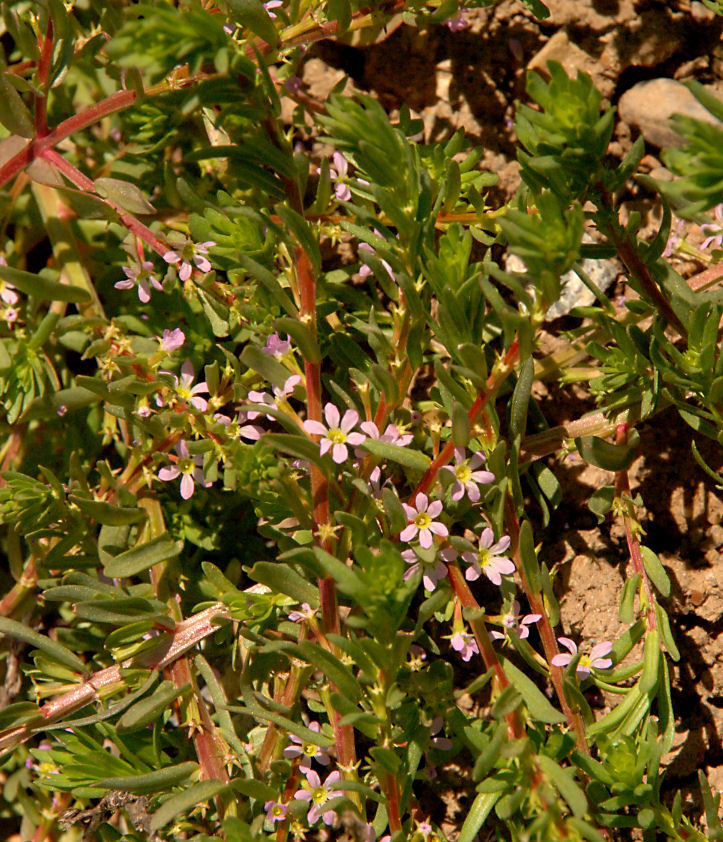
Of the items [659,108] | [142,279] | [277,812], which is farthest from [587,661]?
[659,108]

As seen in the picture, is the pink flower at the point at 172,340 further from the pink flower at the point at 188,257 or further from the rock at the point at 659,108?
the rock at the point at 659,108

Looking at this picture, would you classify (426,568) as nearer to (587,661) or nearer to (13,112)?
(587,661)

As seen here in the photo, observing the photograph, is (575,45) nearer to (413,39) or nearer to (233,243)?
(413,39)

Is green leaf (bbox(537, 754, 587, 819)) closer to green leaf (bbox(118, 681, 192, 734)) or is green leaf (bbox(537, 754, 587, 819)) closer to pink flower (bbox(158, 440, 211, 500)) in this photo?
green leaf (bbox(118, 681, 192, 734))

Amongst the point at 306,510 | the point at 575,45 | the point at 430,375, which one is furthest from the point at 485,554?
the point at 575,45

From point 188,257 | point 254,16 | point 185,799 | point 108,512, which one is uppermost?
point 254,16
